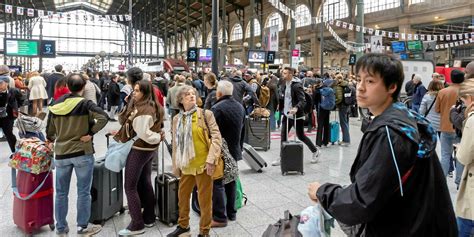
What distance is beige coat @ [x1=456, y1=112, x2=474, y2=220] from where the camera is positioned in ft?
8.95

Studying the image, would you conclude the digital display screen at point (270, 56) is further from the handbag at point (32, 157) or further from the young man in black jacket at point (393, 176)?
the young man in black jacket at point (393, 176)

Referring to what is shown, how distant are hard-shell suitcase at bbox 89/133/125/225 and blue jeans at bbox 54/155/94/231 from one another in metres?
0.23

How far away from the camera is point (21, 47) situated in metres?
20.2

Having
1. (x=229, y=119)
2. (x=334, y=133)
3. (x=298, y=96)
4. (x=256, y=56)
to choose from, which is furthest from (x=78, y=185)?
(x=256, y=56)

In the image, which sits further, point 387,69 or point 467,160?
point 467,160

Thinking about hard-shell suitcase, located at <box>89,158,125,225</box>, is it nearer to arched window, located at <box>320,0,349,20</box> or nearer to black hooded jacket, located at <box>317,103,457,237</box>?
black hooded jacket, located at <box>317,103,457,237</box>

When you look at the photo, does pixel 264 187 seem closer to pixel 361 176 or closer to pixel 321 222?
pixel 321 222

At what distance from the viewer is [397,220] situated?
1516 mm

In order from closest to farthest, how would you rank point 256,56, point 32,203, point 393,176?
point 393,176
point 32,203
point 256,56

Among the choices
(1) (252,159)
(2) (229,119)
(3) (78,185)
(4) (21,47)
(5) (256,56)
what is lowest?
(1) (252,159)

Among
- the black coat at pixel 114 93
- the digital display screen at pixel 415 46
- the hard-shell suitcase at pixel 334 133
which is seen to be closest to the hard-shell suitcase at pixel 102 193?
the hard-shell suitcase at pixel 334 133

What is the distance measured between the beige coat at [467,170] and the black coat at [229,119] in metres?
2.16

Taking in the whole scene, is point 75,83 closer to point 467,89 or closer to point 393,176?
point 393,176

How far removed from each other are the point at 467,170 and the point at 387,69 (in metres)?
1.82
